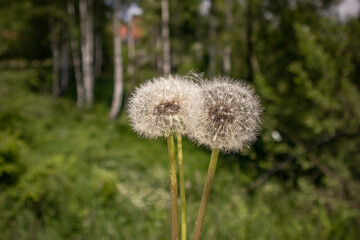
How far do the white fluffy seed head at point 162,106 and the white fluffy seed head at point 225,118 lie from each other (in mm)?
48

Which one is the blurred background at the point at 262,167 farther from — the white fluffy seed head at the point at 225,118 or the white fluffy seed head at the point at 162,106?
the white fluffy seed head at the point at 225,118

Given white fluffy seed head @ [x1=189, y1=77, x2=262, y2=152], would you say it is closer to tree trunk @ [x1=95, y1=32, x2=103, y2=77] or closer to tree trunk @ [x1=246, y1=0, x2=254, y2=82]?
tree trunk @ [x1=246, y1=0, x2=254, y2=82]

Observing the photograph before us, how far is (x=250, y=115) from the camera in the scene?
1042 millimetres

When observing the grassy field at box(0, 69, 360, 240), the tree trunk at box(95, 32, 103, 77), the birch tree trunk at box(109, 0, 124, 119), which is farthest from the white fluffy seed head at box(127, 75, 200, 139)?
the tree trunk at box(95, 32, 103, 77)

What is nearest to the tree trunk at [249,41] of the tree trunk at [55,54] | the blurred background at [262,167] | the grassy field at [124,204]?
the blurred background at [262,167]

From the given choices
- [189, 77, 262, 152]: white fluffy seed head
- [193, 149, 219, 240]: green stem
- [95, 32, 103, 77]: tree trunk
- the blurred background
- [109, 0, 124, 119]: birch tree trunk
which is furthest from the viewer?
[95, 32, 103, 77]: tree trunk

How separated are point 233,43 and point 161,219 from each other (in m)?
4.79

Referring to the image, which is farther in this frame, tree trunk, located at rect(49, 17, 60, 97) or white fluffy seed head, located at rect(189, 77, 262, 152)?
tree trunk, located at rect(49, 17, 60, 97)

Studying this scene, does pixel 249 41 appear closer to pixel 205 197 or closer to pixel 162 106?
pixel 162 106

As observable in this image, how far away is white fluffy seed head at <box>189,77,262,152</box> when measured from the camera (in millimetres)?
987

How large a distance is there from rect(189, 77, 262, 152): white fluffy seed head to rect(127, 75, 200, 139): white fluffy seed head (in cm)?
5

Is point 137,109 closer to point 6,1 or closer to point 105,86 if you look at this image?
point 6,1

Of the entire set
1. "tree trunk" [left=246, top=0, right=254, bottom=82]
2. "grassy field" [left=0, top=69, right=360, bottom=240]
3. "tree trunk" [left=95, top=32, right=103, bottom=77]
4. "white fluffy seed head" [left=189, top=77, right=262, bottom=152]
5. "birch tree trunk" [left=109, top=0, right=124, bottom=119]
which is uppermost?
"tree trunk" [left=95, top=32, right=103, bottom=77]

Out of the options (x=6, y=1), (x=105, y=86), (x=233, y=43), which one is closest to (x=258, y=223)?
(x=233, y=43)
